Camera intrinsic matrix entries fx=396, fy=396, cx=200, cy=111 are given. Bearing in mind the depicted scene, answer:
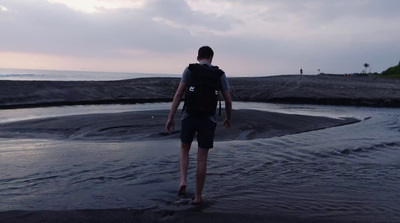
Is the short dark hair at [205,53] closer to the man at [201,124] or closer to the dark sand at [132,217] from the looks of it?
the man at [201,124]

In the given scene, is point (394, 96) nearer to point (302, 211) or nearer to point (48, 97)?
point (48, 97)

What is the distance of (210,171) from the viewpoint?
6.82 m

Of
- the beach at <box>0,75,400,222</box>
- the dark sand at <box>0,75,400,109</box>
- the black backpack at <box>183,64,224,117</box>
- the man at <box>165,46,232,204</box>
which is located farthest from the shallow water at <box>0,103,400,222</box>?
the dark sand at <box>0,75,400,109</box>

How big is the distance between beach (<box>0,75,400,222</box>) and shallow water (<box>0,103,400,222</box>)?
2cm

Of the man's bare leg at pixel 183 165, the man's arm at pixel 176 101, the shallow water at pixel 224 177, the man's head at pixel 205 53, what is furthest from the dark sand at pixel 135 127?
the man's head at pixel 205 53

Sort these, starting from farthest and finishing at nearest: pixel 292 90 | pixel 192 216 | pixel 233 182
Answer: pixel 292 90 < pixel 233 182 < pixel 192 216

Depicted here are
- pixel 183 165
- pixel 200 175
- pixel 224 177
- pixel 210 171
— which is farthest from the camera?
pixel 210 171

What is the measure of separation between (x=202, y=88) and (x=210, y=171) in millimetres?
2278

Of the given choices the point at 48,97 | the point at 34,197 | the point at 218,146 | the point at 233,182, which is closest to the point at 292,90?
the point at 48,97

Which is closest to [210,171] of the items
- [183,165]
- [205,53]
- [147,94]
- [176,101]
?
[183,165]

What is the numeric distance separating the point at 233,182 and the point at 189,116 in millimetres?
1548

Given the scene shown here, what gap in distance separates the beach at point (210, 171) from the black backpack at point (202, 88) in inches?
48.1

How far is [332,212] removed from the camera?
485 centimetres

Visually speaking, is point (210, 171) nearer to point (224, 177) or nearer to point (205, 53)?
point (224, 177)
